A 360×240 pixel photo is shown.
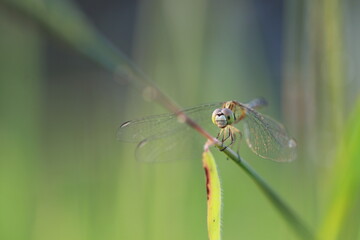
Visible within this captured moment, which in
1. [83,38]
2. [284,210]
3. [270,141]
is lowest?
[284,210]

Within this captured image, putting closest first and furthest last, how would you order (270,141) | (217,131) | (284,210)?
(284,210) < (270,141) < (217,131)

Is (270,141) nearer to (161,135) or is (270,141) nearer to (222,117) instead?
(222,117)

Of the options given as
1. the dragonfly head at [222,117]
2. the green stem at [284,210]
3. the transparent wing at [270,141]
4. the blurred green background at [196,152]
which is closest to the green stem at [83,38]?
the blurred green background at [196,152]

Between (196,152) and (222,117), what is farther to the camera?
(196,152)

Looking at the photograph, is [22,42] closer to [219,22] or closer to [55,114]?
[219,22]

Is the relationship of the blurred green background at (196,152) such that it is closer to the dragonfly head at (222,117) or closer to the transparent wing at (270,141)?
the transparent wing at (270,141)

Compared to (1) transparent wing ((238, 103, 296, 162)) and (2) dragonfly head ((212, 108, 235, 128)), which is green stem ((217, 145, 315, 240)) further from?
(2) dragonfly head ((212, 108, 235, 128))

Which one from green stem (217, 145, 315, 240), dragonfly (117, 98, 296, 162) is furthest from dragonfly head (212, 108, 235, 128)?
green stem (217, 145, 315, 240)

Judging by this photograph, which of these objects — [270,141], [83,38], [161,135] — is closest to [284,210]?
[270,141]
